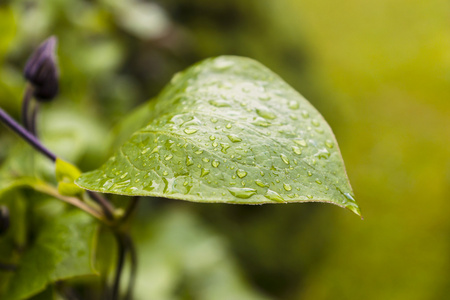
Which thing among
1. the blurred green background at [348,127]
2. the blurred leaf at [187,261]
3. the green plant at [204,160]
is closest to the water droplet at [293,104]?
the green plant at [204,160]

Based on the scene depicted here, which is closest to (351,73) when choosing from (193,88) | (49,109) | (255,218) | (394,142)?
(394,142)

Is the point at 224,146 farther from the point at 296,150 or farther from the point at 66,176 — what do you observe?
the point at 66,176

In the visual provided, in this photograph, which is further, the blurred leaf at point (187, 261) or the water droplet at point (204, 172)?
the blurred leaf at point (187, 261)

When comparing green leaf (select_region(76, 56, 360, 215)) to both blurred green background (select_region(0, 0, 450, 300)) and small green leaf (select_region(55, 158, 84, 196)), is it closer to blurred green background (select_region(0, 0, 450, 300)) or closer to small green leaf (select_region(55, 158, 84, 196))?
small green leaf (select_region(55, 158, 84, 196))

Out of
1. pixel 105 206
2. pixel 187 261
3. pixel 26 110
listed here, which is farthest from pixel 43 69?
pixel 187 261

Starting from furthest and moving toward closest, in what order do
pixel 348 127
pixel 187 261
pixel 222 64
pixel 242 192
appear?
pixel 348 127
pixel 187 261
pixel 222 64
pixel 242 192

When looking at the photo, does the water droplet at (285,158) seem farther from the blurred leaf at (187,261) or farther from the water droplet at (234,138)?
the blurred leaf at (187,261)
